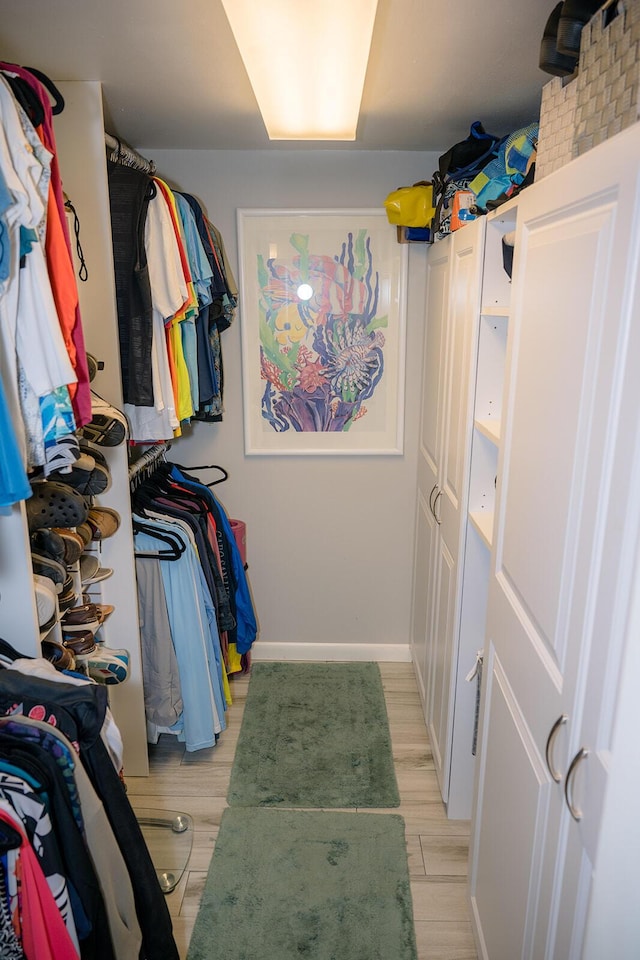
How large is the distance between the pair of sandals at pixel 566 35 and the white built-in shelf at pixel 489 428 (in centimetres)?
85

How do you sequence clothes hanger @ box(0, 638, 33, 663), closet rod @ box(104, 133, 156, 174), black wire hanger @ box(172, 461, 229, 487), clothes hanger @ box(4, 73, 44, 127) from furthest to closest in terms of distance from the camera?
black wire hanger @ box(172, 461, 229, 487) → closet rod @ box(104, 133, 156, 174) → clothes hanger @ box(0, 638, 33, 663) → clothes hanger @ box(4, 73, 44, 127)

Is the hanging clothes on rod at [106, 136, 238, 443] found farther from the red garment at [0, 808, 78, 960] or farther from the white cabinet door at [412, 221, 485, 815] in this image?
the red garment at [0, 808, 78, 960]

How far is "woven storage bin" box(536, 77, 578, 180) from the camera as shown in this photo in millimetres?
1218

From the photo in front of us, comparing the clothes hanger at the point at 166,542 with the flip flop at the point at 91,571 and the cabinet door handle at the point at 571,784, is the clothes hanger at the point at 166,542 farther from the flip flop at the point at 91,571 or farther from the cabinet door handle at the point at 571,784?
the cabinet door handle at the point at 571,784

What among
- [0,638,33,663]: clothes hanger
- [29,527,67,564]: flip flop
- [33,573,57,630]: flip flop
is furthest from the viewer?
[29,527,67,564]: flip flop

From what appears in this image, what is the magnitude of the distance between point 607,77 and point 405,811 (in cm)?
227

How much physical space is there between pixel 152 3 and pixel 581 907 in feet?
6.22

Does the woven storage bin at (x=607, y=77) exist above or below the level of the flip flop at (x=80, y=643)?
above

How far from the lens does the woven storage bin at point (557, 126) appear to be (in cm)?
122

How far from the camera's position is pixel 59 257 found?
137 cm

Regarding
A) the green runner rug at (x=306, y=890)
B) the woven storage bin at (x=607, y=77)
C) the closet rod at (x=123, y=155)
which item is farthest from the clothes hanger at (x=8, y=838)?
the closet rod at (x=123, y=155)

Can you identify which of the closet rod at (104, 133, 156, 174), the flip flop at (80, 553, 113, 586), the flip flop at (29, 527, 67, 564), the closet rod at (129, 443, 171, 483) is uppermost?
the closet rod at (104, 133, 156, 174)

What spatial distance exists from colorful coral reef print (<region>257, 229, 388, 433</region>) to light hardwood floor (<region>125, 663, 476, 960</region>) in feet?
4.34

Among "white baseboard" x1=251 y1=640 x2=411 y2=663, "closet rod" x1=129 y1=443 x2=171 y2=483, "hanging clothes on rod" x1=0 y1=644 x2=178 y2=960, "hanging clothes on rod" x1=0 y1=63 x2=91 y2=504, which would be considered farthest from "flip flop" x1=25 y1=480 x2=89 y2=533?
"white baseboard" x1=251 y1=640 x2=411 y2=663
